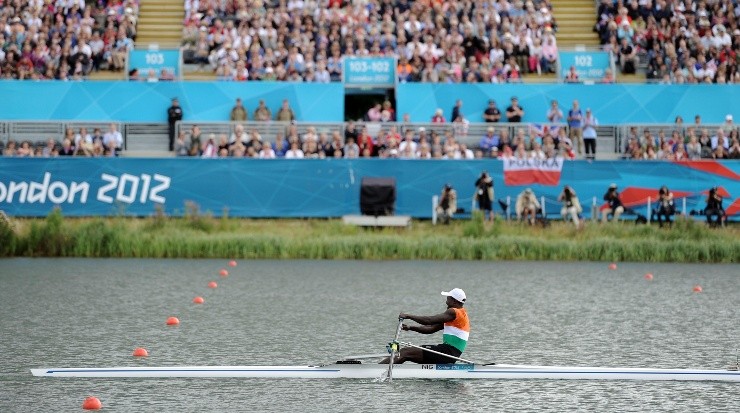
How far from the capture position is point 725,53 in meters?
43.3

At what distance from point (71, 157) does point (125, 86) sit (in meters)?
4.35

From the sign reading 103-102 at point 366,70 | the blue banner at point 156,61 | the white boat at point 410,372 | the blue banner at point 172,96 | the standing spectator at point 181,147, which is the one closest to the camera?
the white boat at point 410,372

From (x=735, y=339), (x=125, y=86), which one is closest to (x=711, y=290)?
(x=735, y=339)

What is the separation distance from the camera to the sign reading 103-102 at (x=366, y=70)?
41.4 metres

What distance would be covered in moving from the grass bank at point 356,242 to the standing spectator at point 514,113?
4736 mm

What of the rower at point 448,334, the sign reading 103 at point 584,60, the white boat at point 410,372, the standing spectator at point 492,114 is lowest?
the white boat at point 410,372

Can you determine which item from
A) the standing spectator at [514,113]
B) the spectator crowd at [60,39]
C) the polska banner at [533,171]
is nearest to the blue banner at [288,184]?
the polska banner at [533,171]

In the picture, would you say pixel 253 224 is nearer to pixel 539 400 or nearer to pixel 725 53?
pixel 725 53

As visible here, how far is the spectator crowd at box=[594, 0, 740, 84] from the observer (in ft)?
141

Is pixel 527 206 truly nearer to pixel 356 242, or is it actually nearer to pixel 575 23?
pixel 356 242

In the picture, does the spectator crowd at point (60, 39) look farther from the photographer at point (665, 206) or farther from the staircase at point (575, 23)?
the photographer at point (665, 206)

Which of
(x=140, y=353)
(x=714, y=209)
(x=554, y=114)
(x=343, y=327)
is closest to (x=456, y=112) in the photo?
(x=554, y=114)

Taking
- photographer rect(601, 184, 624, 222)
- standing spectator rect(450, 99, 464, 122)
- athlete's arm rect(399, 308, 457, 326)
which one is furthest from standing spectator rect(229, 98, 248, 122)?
athlete's arm rect(399, 308, 457, 326)

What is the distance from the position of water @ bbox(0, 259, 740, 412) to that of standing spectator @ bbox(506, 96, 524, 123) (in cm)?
641
